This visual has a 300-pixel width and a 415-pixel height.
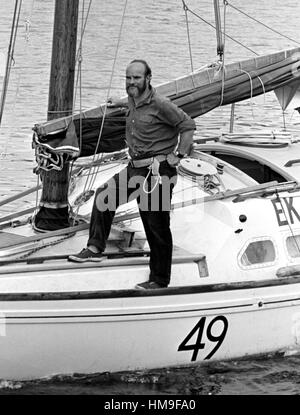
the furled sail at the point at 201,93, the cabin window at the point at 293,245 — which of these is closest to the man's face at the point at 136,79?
the furled sail at the point at 201,93

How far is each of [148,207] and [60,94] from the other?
197 centimetres

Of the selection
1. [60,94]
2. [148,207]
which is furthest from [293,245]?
[60,94]

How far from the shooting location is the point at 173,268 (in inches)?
524

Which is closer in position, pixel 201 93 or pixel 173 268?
pixel 173 268

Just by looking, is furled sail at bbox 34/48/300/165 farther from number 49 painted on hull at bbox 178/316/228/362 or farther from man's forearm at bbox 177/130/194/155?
number 49 painted on hull at bbox 178/316/228/362

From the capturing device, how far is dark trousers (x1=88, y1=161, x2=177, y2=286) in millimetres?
12781

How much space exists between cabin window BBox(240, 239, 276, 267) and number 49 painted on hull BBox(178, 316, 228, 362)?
84cm

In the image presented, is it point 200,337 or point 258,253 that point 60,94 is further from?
point 200,337

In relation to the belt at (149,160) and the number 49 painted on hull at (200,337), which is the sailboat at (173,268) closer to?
the number 49 painted on hull at (200,337)

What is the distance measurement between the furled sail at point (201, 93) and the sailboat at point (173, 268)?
2 cm

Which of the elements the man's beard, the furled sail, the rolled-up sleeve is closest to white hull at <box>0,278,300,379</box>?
the rolled-up sleeve

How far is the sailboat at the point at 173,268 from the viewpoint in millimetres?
12570

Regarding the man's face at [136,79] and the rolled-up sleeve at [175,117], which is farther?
the rolled-up sleeve at [175,117]
